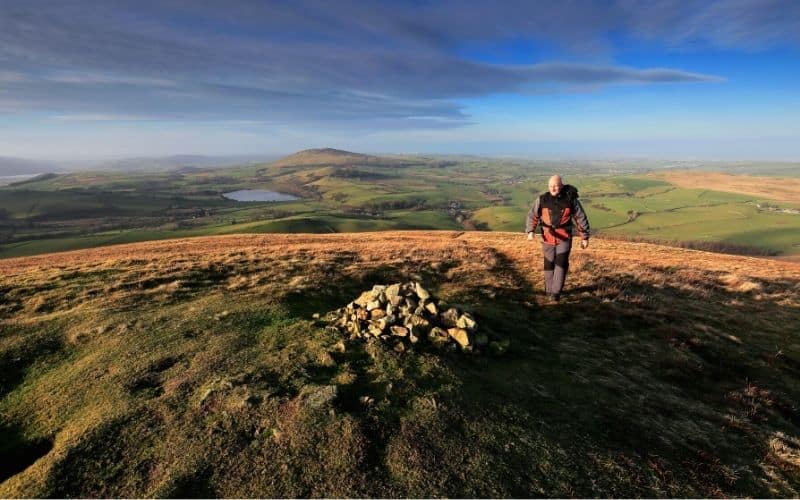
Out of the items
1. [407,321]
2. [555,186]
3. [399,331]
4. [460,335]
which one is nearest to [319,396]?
[399,331]

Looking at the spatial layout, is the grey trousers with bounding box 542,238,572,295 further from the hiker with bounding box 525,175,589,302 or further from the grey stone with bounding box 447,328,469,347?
the grey stone with bounding box 447,328,469,347

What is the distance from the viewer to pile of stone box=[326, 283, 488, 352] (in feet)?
39.5

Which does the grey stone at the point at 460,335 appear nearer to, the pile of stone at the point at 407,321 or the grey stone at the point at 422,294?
the pile of stone at the point at 407,321

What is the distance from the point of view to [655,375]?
12266mm

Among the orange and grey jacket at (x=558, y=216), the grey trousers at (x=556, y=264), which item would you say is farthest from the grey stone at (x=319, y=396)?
the grey trousers at (x=556, y=264)

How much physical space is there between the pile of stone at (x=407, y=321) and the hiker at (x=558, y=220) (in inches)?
221

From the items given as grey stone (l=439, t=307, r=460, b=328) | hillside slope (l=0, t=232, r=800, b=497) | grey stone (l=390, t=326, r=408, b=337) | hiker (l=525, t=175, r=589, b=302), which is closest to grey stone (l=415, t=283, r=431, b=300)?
grey stone (l=439, t=307, r=460, b=328)

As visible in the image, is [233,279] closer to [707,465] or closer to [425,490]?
[425,490]

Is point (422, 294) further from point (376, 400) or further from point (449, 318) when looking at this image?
point (376, 400)

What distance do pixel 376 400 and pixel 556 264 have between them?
1176cm

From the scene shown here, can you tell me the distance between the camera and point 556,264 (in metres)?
17.8

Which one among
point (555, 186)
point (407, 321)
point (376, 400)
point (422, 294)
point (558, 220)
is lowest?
point (376, 400)

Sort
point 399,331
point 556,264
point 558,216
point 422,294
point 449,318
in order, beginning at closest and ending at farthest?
point 399,331 → point 449,318 → point 422,294 → point 558,216 → point 556,264

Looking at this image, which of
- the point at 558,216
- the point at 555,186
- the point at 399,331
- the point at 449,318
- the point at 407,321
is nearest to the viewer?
the point at 399,331
